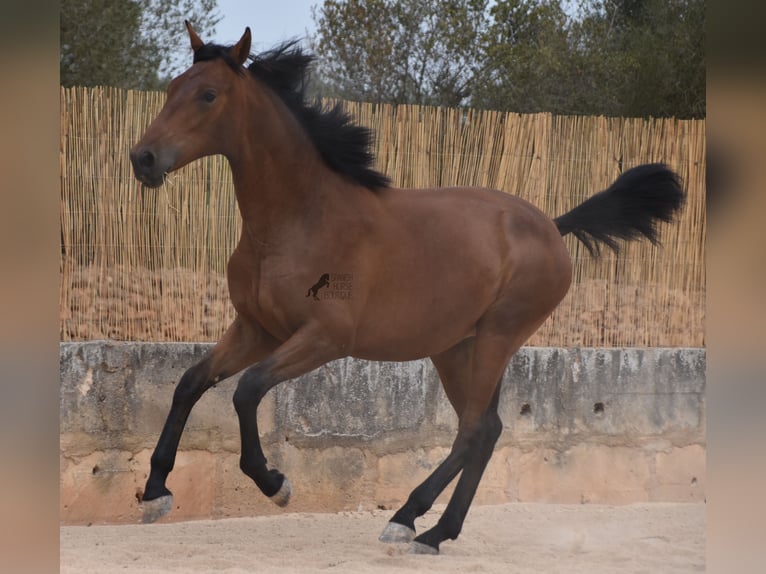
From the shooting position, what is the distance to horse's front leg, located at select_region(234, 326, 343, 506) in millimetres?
4020

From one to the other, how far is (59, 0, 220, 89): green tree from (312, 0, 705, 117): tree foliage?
140 cm

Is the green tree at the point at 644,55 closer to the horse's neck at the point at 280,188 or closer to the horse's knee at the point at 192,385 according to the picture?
the horse's neck at the point at 280,188

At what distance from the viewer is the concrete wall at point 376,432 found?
5.04m

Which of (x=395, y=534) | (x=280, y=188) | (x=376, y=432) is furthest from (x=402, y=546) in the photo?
(x=280, y=188)

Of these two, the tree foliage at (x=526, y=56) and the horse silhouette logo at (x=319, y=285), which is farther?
the tree foliage at (x=526, y=56)

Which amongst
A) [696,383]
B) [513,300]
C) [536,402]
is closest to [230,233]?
[513,300]

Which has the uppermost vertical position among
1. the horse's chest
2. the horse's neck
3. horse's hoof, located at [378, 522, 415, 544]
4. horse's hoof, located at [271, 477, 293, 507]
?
the horse's neck

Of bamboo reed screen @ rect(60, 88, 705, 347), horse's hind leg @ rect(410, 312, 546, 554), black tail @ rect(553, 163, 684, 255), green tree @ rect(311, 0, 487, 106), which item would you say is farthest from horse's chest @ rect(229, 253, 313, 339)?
green tree @ rect(311, 0, 487, 106)

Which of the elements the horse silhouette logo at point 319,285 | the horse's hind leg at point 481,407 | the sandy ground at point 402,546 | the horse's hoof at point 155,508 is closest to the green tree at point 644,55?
the sandy ground at point 402,546

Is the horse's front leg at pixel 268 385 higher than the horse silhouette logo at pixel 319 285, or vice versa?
the horse silhouette logo at pixel 319 285

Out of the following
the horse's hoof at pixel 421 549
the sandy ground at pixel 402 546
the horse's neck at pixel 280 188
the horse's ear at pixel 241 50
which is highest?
the horse's ear at pixel 241 50

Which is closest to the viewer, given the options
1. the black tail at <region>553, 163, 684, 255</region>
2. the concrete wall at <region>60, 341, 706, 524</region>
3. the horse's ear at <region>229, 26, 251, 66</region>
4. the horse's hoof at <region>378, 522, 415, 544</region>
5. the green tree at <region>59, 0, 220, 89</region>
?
the horse's ear at <region>229, 26, 251, 66</region>

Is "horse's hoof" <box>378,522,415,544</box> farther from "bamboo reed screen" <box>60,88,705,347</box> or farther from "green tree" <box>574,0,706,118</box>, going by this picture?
"green tree" <box>574,0,706,118</box>

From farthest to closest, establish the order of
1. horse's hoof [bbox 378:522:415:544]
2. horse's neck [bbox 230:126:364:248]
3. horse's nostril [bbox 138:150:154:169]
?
A: horse's hoof [bbox 378:522:415:544], horse's neck [bbox 230:126:364:248], horse's nostril [bbox 138:150:154:169]
